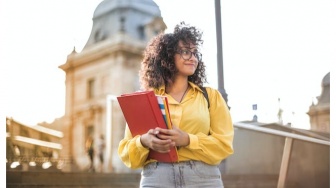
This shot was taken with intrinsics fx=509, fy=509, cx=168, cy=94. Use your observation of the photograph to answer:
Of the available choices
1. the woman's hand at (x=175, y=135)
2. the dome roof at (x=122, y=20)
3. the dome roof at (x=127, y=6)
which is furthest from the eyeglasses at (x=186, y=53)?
the dome roof at (x=122, y=20)

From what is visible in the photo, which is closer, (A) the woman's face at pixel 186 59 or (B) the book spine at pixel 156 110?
(B) the book spine at pixel 156 110

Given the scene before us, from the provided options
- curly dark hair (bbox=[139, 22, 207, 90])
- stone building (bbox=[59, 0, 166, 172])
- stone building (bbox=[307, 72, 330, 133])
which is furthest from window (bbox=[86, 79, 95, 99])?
curly dark hair (bbox=[139, 22, 207, 90])

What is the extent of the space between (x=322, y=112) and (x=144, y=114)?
7.15ft

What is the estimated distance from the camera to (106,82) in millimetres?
4500

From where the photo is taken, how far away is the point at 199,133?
1.47 m

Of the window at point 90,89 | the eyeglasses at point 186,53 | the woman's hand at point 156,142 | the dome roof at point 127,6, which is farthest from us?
the window at point 90,89

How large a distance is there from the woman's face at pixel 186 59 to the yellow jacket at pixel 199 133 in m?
0.08

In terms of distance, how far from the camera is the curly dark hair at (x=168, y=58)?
157 centimetres

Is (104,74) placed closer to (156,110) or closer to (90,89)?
(90,89)

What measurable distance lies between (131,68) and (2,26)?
1299 millimetres

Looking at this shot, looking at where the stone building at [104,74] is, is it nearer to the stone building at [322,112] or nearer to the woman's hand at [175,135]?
the stone building at [322,112]

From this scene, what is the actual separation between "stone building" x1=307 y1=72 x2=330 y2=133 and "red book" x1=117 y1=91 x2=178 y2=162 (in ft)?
6.82

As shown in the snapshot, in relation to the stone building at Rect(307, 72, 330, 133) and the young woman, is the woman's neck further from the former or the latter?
the stone building at Rect(307, 72, 330, 133)

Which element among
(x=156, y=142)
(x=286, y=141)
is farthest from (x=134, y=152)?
(x=286, y=141)
